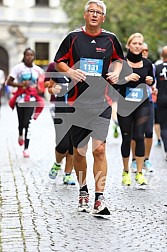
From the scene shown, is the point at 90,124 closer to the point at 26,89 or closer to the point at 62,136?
the point at 62,136

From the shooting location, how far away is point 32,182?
357 inches

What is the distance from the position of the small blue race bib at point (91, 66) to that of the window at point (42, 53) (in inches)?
1573

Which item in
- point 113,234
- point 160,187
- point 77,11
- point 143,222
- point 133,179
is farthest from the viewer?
point 77,11

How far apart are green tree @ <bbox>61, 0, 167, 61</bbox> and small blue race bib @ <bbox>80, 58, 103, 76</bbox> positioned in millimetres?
21643

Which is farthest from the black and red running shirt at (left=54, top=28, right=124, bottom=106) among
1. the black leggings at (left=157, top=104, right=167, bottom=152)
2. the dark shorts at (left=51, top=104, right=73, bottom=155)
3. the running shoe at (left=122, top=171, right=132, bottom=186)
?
the black leggings at (left=157, top=104, right=167, bottom=152)

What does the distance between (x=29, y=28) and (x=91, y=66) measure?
40.1 m

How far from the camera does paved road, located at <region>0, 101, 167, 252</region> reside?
5.75 metres

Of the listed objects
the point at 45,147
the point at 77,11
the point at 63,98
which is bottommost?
the point at 45,147

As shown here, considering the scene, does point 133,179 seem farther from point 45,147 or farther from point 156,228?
point 45,147

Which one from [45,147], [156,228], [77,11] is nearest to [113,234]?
[156,228]

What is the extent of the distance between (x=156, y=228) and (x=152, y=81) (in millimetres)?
2984

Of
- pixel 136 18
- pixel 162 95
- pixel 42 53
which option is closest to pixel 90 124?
pixel 162 95

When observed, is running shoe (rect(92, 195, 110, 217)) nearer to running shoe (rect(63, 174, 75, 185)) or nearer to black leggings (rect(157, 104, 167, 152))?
running shoe (rect(63, 174, 75, 185))

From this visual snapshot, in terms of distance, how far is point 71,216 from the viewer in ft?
22.5
